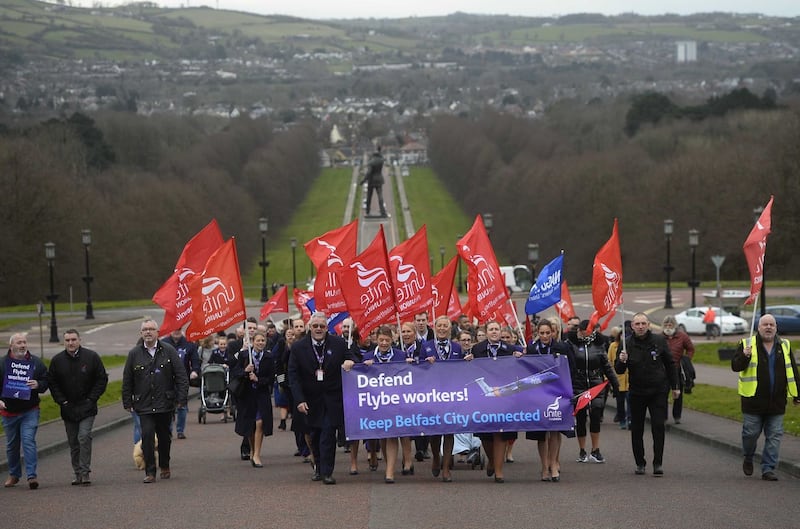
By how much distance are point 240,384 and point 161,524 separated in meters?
5.86

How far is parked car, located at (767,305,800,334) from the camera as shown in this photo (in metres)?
51.7

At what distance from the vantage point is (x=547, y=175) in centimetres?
11356

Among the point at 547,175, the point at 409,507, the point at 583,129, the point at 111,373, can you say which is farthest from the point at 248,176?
the point at 409,507

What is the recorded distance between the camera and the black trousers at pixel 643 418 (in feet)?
61.4

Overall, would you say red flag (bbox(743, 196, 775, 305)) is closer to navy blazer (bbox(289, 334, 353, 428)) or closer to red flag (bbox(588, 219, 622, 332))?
red flag (bbox(588, 219, 622, 332))

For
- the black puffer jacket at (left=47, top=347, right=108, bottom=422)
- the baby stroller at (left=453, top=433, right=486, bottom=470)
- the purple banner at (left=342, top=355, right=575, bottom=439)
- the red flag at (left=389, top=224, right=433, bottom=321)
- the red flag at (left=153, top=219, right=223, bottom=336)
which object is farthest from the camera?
the red flag at (left=153, top=219, right=223, bottom=336)

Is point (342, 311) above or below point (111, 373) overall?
above

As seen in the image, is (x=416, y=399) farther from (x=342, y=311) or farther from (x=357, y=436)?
(x=342, y=311)

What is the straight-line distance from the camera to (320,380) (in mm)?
18562

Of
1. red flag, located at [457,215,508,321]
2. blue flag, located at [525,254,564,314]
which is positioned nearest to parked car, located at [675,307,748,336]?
blue flag, located at [525,254,564,314]

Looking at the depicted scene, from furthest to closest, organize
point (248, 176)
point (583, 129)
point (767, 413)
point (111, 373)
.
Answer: point (583, 129) < point (248, 176) < point (111, 373) < point (767, 413)

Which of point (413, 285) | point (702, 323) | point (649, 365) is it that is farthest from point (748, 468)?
point (702, 323)

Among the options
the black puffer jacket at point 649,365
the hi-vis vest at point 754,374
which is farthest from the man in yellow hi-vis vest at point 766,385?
the black puffer jacket at point 649,365

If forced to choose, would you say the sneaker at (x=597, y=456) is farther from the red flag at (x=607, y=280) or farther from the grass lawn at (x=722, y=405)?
the grass lawn at (x=722, y=405)
